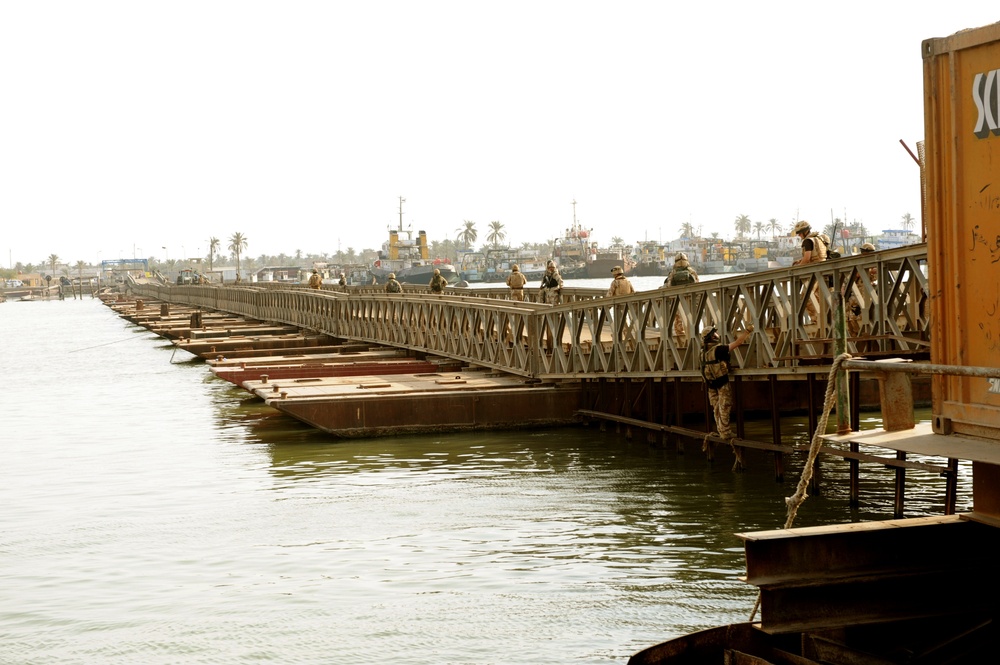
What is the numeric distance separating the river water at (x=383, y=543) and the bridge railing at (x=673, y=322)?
1923 millimetres

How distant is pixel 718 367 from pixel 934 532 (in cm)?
1100

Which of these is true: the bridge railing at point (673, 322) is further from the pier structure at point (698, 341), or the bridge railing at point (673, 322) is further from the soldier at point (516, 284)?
the soldier at point (516, 284)

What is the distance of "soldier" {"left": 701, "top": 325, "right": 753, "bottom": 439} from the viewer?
19.0 meters

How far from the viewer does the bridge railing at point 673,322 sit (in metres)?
15.2

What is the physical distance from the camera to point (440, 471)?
21.0 meters

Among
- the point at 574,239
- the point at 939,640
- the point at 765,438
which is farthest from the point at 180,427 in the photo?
the point at 574,239

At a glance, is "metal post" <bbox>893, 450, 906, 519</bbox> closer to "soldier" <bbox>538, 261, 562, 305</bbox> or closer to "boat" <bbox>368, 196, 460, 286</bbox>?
"soldier" <bbox>538, 261, 562, 305</bbox>

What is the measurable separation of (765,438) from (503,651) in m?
13.9

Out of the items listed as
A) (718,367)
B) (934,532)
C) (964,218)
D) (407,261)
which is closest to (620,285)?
(718,367)

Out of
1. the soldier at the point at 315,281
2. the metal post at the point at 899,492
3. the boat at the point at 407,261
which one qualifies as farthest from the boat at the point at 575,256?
the metal post at the point at 899,492

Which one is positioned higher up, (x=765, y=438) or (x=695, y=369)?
(x=695, y=369)

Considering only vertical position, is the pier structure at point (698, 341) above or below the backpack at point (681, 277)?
below

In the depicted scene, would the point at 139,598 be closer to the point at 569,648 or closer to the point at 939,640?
the point at 569,648

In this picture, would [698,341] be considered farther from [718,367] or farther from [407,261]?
[407,261]
